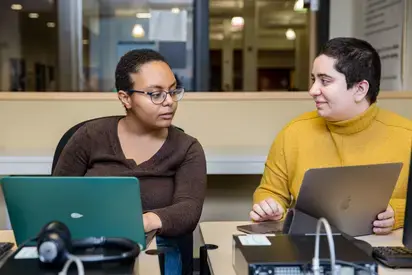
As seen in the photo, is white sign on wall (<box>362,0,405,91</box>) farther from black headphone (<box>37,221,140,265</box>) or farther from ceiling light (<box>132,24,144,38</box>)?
black headphone (<box>37,221,140,265</box>)

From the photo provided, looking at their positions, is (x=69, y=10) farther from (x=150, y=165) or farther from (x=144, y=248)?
(x=144, y=248)

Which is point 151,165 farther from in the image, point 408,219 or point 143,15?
point 143,15

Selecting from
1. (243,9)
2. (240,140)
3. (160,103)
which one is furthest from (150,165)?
(243,9)

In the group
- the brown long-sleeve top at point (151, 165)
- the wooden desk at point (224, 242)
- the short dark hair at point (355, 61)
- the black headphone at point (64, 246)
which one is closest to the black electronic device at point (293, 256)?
the wooden desk at point (224, 242)

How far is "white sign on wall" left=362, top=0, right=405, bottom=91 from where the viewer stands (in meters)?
3.18

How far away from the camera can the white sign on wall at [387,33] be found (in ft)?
10.4

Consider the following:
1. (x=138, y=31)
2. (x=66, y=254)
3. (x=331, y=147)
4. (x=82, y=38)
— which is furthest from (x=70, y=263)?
(x=82, y=38)

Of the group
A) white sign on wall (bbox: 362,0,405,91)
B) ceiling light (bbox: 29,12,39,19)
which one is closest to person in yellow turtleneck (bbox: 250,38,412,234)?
white sign on wall (bbox: 362,0,405,91)

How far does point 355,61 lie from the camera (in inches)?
65.1

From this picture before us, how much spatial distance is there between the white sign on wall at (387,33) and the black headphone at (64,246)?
7.87ft

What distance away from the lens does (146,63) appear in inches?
65.5

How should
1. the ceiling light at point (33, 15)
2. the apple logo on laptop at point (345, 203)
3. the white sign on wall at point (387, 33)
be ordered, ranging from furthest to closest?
1. the ceiling light at point (33, 15)
2. the white sign on wall at point (387, 33)
3. the apple logo on laptop at point (345, 203)

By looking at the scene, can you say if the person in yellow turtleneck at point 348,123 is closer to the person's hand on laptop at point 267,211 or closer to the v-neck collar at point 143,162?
the person's hand on laptop at point 267,211

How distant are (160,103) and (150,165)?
207mm
